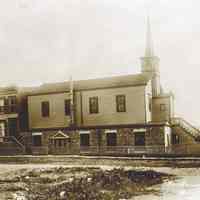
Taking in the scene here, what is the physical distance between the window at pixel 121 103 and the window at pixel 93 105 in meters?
1.88

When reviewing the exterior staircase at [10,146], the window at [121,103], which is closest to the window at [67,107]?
the window at [121,103]

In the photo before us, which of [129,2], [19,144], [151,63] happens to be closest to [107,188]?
[129,2]

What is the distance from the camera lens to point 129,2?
586 inches

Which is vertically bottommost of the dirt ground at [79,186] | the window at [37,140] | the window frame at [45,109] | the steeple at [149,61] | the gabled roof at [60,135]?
the dirt ground at [79,186]

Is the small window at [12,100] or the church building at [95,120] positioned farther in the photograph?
the small window at [12,100]

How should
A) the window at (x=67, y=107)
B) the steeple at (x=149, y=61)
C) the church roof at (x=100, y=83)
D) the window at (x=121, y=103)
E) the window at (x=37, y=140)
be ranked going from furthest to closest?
the steeple at (x=149, y=61) < the window at (x=67, y=107) < the window at (x=37, y=140) < the church roof at (x=100, y=83) < the window at (x=121, y=103)

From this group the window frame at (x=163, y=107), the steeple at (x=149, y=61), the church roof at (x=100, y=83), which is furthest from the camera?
the steeple at (x=149, y=61)

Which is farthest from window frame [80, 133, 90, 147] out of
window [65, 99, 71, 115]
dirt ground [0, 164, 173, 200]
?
dirt ground [0, 164, 173, 200]

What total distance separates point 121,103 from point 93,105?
8.35ft

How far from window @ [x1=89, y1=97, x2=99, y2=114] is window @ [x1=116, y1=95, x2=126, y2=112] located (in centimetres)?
188

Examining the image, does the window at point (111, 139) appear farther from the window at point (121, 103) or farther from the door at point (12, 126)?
the door at point (12, 126)

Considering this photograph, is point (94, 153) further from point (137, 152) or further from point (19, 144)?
point (19, 144)

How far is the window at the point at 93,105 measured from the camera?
31.9 m

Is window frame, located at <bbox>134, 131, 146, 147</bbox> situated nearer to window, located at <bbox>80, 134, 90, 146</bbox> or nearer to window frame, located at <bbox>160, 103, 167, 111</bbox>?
window, located at <bbox>80, 134, 90, 146</bbox>
